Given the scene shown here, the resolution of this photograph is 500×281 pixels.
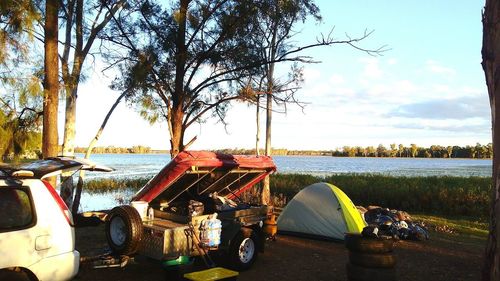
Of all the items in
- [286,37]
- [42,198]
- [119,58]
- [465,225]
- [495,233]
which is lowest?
[465,225]

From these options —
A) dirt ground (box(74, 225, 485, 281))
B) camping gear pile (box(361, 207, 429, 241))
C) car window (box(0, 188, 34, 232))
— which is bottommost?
dirt ground (box(74, 225, 485, 281))

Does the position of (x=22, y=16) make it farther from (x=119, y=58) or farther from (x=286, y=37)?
(x=286, y=37)

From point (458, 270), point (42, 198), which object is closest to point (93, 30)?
point (42, 198)

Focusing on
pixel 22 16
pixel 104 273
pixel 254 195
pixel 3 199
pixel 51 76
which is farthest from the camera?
pixel 254 195

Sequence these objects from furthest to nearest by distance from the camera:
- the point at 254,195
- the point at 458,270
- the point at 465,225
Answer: the point at 254,195 < the point at 465,225 < the point at 458,270

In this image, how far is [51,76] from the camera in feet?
35.5

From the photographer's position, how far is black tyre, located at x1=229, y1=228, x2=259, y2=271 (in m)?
7.80

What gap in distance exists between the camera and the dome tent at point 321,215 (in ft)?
36.7

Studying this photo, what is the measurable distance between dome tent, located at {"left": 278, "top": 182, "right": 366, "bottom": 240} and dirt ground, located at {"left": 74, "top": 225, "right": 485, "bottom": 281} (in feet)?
0.87

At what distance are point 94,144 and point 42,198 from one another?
877 centimetres

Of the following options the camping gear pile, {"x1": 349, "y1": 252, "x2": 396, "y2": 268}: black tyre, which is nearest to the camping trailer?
{"x1": 349, "y1": 252, "x2": 396, "y2": 268}: black tyre

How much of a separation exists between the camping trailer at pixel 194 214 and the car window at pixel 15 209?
2013 mm

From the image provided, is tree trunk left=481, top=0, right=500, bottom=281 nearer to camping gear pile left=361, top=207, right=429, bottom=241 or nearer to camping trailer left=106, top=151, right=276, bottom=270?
camping trailer left=106, top=151, right=276, bottom=270

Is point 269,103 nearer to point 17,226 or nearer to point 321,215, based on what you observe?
point 321,215
